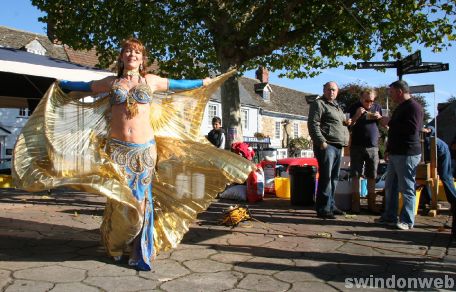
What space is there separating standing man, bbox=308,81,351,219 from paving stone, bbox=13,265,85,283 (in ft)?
12.9

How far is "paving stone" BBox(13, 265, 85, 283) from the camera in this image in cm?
348

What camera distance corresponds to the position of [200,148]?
4453mm

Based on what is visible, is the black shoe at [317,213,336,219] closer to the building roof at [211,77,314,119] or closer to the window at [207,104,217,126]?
the window at [207,104,217,126]

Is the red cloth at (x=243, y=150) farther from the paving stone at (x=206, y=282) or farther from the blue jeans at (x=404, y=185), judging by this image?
the paving stone at (x=206, y=282)

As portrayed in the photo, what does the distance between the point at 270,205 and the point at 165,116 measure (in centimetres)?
418

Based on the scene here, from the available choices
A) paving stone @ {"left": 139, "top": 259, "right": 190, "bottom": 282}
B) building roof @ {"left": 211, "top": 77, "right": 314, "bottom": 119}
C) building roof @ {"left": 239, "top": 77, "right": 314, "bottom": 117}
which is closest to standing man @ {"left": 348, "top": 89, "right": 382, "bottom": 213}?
paving stone @ {"left": 139, "top": 259, "right": 190, "bottom": 282}

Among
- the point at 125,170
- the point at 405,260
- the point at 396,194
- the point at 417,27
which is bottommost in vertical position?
the point at 405,260

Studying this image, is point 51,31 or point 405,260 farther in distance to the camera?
point 51,31

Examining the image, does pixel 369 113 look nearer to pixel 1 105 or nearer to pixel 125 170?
pixel 125 170

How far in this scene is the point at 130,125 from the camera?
388 cm

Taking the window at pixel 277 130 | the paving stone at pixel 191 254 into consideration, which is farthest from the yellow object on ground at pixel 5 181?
the window at pixel 277 130

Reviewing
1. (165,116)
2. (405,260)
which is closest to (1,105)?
(165,116)

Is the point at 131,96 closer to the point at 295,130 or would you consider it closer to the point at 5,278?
the point at 5,278

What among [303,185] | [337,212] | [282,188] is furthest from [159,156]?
[282,188]
